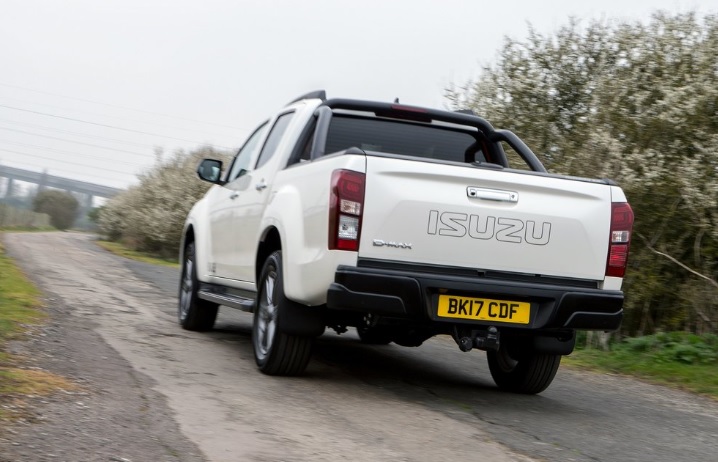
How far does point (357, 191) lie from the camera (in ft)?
18.5

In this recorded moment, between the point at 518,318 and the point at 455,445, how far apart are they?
1275mm

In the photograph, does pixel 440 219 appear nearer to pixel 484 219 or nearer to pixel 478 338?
pixel 484 219

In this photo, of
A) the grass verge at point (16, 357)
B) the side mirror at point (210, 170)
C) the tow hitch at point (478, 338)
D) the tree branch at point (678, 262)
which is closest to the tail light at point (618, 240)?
the tow hitch at point (478, 338)

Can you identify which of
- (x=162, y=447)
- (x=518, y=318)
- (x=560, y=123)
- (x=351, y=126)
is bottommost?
(x=162, y=447)

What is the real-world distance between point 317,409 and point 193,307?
3733 millimetres

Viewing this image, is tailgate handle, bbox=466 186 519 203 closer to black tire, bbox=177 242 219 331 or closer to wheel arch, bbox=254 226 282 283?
wheel arch, bbox=254 226 282 283

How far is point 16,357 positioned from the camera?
20.3 feet

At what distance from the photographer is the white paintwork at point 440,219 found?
5.69 metres

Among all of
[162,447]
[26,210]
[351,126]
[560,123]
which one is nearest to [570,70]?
[560,123]

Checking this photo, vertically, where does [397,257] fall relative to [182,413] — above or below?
above

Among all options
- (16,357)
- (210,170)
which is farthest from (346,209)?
(210,170)

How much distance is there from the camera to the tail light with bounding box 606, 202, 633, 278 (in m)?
6.09

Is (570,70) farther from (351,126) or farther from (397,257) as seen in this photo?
(397,257)

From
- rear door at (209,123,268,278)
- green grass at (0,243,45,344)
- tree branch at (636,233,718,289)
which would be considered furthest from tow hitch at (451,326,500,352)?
tree branch at (636,233,718,289)
